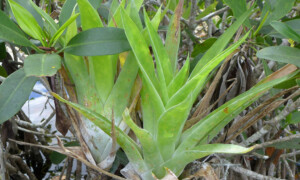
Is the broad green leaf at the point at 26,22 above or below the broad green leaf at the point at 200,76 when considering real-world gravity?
above

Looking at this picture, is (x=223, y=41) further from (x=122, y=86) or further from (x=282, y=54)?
(x=122, y=86)

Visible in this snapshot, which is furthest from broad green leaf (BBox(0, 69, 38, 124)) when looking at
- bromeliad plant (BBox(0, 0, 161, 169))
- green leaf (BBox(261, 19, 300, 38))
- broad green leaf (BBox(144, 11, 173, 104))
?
green leaf (BBox(261, 19, 300, 38))

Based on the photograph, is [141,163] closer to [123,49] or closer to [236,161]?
[123,49]

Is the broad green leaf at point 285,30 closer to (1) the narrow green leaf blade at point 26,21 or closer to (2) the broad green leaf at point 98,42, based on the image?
(2) the broad green leaf at point 98,42

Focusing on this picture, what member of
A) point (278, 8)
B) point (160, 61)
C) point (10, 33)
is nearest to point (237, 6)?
point (278, 8)

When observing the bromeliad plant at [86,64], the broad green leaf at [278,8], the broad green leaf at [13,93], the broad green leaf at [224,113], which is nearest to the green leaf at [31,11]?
the bromeliad plant at [86,64]

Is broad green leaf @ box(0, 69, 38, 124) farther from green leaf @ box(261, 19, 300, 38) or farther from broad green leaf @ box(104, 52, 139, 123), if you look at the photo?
green leaf @ box(261, 19, 300, 38)
